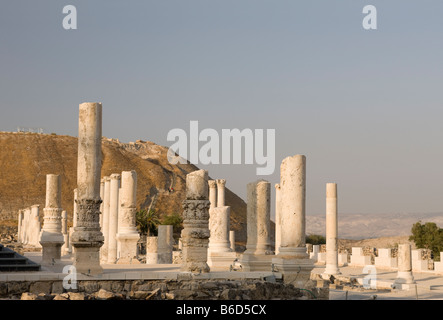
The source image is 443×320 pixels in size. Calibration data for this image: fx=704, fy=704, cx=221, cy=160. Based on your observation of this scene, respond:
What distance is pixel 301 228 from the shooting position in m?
17.7

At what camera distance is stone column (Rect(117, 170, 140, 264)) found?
81.4 ft

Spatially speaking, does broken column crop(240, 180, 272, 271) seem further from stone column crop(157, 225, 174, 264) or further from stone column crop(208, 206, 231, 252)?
stone column crop(157, 225, 174, 264)

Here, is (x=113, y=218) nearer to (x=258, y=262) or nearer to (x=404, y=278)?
(x=258, y=262)

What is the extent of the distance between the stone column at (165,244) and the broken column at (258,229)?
6304mm

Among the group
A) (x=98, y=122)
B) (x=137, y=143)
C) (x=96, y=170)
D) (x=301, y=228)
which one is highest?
(x=137, y=143)

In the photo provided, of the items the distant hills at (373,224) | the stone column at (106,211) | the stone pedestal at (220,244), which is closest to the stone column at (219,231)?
the stone pedestal at (220,244)

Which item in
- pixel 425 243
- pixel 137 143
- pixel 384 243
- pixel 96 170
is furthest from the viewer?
pixel 137 143

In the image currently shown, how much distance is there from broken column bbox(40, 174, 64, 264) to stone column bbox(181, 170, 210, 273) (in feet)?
19.9

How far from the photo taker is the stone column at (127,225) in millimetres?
24797
